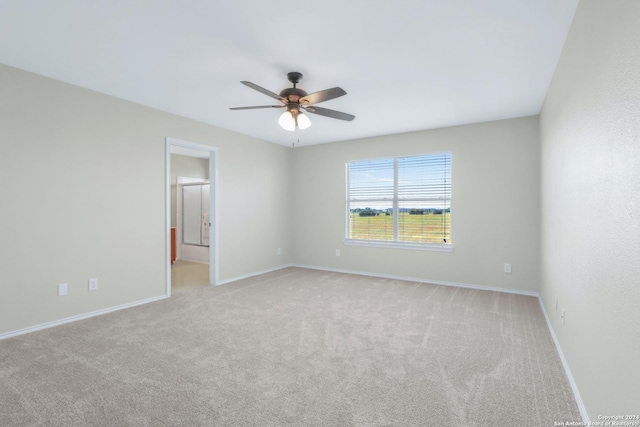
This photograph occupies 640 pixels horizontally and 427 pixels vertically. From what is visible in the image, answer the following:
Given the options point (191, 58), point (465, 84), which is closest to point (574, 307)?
point (465, 84)

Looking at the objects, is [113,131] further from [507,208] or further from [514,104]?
[507,208]

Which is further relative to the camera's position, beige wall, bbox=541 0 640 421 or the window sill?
the window sill

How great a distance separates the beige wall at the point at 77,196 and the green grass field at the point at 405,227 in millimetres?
2903

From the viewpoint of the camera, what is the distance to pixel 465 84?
3199 mm

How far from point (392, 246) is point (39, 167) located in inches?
187

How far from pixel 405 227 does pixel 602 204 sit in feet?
12.5

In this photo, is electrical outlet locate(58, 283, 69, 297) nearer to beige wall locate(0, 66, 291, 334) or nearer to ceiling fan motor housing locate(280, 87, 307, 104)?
beige wall locate(0, 66, 291, 334)

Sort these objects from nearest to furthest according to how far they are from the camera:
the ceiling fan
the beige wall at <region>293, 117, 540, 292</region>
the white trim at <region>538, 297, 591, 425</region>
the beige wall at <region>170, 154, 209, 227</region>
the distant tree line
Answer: the white trim at <region>538, 297, 591, 425</region>
the ceiling fan
the beige wall at <region>293, 117, 540, 292</region>
the distant tree line
the beige wall at <region>170, 154, 209, 227</region>

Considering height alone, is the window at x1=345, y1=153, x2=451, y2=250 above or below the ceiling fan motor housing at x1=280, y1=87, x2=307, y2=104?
below

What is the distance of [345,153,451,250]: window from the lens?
16.3ft

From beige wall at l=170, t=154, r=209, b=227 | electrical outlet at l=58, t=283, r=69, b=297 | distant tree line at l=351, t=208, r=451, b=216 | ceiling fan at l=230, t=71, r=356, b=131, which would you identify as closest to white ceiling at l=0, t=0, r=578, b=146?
ceiling fan at l=230, t=71, r=356, b=131

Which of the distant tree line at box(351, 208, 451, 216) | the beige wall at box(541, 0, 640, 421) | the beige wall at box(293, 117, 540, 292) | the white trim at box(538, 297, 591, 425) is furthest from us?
the distant tree line at box(351, 208, 451, 216)

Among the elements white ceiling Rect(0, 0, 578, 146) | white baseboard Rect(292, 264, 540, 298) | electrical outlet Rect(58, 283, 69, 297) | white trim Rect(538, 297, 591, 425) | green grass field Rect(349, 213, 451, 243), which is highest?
white ceiling Rect(0, 0, 578, 146)

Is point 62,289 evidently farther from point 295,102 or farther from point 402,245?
point 402,245
